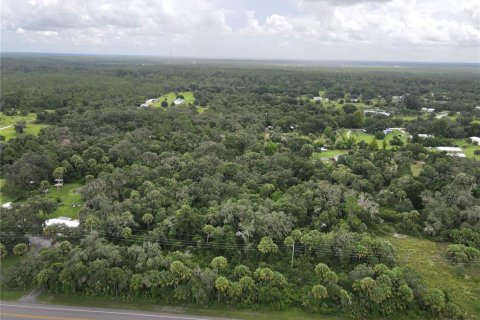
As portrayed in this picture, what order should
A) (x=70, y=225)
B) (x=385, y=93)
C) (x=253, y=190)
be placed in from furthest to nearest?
(x=385, y=93) → (x=253, y=190) → (x=70, y=225)

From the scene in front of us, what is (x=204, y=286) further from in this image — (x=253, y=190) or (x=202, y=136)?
(x=202, y=136)

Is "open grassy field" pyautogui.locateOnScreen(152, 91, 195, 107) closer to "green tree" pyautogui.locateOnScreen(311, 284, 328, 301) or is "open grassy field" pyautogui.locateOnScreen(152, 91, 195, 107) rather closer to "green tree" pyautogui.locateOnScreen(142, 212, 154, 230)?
"green tree" pyautogui.locateOnScreen(142, 212, 154, 230)

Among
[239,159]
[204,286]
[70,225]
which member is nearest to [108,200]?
[70,225]

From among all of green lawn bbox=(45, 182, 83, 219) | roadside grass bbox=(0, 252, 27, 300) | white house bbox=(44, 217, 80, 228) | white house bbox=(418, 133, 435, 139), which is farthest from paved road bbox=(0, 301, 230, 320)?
white house bbox=(418, 133, 435, 139)

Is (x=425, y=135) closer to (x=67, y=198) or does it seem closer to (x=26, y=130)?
(x=67, y=198)

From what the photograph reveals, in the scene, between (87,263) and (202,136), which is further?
(202,136)

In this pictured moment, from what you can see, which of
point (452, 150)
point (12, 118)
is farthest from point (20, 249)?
A: point (12, 118)

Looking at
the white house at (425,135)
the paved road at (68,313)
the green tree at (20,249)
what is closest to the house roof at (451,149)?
the white house at (425,135)

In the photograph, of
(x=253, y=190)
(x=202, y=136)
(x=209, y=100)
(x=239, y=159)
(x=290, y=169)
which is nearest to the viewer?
(x=253, y=190)

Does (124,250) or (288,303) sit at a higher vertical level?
(124,250)
